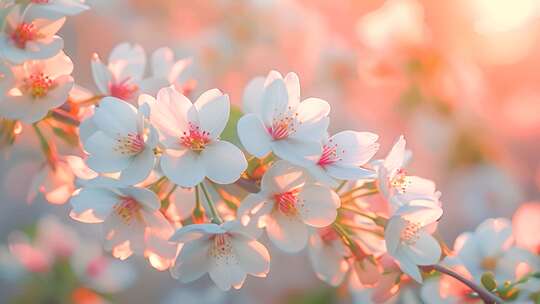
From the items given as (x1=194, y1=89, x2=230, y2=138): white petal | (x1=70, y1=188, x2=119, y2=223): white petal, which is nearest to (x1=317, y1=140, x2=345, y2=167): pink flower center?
(x1=194, y1=89, x2=230, y2=138): white petal

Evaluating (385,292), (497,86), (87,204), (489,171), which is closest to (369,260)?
(385,292)

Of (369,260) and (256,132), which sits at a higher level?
(256,132)

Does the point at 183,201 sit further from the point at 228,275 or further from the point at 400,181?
the point at 400,181

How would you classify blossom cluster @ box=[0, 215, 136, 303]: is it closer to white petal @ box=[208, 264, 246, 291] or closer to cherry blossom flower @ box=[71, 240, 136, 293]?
cherry blossom flower @ box=[71, 240, 136, 293]

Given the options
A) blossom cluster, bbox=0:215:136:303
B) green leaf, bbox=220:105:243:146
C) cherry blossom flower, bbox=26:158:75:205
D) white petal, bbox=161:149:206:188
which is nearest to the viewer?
white petal, bbox=161:149:206:188

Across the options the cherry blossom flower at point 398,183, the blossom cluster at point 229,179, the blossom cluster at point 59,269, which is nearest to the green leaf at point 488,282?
the blossom cluster at point 229,179

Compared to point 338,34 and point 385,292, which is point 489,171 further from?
point 385,292
